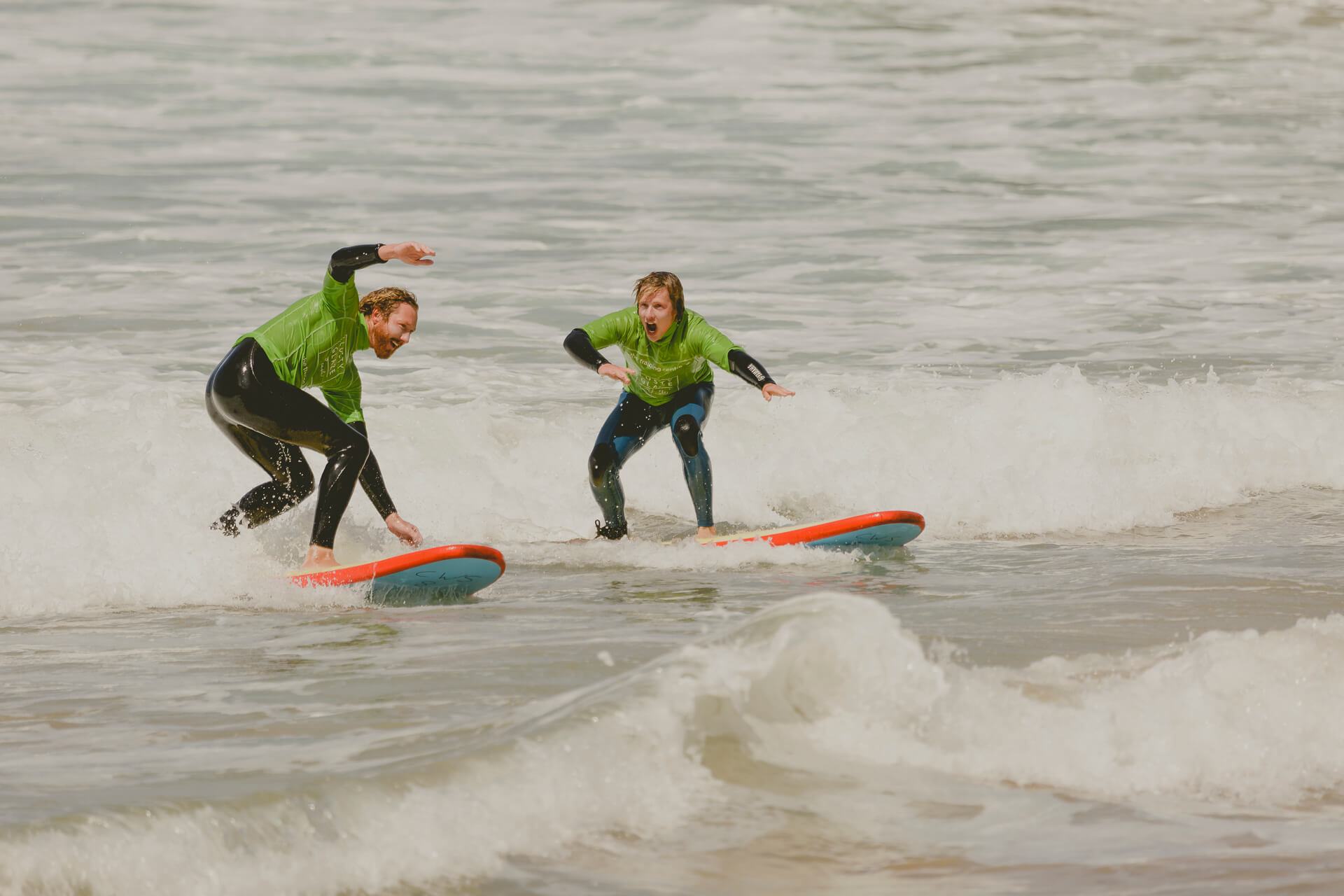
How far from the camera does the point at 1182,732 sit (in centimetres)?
479

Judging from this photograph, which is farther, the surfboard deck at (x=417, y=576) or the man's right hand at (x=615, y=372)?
the man's right hand at (x=615, y=372)

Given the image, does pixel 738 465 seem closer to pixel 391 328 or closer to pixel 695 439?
pixel 695 439

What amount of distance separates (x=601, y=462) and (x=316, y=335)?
2090 mm

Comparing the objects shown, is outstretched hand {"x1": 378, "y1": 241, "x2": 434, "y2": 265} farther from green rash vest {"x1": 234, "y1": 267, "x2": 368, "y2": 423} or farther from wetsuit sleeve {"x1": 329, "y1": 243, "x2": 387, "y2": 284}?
green rash vest {"x1": 234, "y1": 267, "x2": 368, "y2": 423}

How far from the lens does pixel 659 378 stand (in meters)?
8.91

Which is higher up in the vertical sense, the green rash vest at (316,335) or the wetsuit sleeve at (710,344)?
the green rash vest at (316,335)

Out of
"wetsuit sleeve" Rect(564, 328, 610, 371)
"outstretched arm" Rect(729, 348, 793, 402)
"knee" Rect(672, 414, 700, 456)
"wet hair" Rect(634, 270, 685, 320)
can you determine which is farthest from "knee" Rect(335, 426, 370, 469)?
"outstretched arm" Rect(729, 348, 793, 402)

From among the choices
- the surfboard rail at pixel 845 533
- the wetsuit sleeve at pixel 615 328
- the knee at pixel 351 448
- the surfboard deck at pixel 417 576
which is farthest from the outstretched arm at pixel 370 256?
the surfboard rail at pixel 845 533

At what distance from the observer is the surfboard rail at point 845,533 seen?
28.4 ft

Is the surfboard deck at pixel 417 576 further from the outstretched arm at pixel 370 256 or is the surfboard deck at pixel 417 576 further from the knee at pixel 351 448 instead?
the outstretched arm at pixel 370 256

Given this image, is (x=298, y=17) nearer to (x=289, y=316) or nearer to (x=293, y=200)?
(x=293, y=200)

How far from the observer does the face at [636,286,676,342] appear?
8.48 m

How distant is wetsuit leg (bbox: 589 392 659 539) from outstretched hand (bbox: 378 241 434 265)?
2.16m

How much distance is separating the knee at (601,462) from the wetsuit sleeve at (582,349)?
0.54 m
